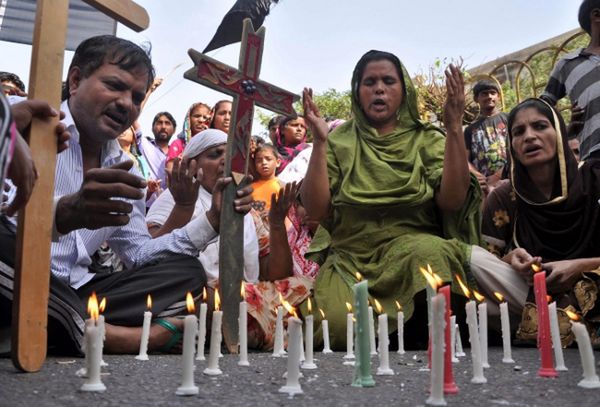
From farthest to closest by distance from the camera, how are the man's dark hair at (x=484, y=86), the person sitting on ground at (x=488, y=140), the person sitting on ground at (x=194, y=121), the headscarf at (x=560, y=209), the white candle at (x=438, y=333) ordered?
the person sitting on ground at (x=194, y=121), the man's dark hair at (x=484, y=86), the person sitting on ground at (x=488, y=140), the headscarf at (x=560, y=209), the white candle at (x=438, y=333)

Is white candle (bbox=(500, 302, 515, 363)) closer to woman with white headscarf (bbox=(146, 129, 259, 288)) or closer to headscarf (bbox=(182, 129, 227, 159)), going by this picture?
woman with white headscarf (bbox=(146, 129, 259, 288))

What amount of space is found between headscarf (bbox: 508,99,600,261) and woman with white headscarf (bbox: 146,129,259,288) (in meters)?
1.79

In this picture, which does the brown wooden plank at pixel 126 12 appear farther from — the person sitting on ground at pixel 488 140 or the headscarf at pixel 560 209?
the person sitting on ground at pixel 488 140

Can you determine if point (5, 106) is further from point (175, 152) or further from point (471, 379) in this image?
point (175, 152)

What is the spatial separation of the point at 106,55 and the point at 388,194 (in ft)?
6.46

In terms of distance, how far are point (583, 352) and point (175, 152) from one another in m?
5.66

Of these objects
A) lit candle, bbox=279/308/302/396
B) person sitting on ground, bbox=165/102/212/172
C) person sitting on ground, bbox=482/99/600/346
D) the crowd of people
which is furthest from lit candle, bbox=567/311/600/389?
person sitting on ground, bbox=165/102/212/172

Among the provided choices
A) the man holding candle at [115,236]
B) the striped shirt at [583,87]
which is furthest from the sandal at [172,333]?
the striped shirt at [583,87]

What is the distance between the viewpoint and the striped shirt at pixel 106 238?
3.53m

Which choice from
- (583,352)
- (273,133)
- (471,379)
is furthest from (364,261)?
(273,133)

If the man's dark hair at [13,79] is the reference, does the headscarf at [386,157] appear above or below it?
below

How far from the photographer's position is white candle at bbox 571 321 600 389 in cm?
221

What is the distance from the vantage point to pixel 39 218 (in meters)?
2.70

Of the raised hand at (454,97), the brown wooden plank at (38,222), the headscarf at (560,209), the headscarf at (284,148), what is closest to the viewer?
the brown wooden plank at (38,222)
